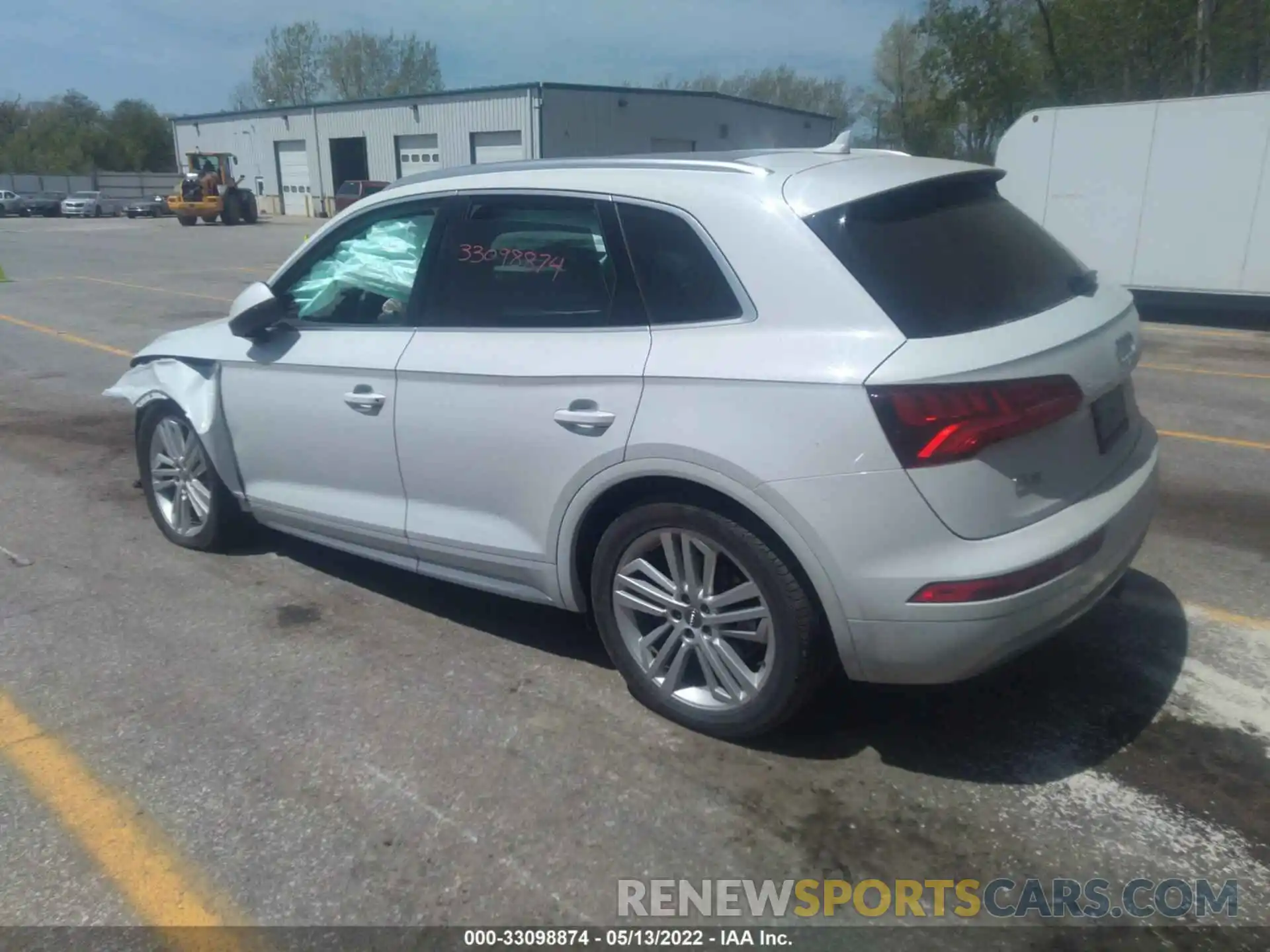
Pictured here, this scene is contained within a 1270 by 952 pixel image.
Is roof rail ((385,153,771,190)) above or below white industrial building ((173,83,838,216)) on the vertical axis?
below

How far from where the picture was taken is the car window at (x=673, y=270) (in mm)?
3193

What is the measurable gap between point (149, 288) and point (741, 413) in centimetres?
1770

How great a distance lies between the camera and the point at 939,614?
285 centimetres

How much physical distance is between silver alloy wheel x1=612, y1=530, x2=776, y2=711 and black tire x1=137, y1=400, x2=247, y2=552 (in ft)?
7.80

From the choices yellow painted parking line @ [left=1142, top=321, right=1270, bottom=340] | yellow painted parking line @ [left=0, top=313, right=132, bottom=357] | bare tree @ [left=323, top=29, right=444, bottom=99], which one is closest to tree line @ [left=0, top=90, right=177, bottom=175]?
bare tree @ [left=323, top=29, right=444, bottom=99]

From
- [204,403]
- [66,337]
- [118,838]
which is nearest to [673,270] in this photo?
[118,838]

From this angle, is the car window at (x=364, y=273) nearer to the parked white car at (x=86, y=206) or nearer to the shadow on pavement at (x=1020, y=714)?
the shadow on pavement at (x=1020, y=714)

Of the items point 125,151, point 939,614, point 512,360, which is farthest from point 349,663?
point 125,151

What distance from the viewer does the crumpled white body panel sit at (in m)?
4.70

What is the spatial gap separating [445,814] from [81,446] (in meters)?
5.62

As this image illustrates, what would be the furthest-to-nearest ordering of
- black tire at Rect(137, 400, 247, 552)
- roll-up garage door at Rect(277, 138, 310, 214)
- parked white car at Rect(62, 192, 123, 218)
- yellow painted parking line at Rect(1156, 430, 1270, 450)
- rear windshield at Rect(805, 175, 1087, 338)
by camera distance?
roll-up garage door at Rect(277, 138, 310, 214) < parked white car at Rect(62, 192, 123, 218) < yellow painted parking line at Rect(1156, 430, 1270, 450) < black tire at Rect(137, 400, 247, 552) < rear windshield at Rect(805, 175, 1087, 338)

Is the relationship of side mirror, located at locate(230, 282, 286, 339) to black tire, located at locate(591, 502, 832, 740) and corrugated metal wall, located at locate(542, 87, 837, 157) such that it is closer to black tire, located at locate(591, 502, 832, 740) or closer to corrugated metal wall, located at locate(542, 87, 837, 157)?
black tire, located at locate(591, 502, 832, 740)

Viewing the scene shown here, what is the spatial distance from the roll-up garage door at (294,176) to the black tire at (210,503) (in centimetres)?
5254

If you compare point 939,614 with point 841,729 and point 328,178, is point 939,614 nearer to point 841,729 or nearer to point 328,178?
point 841,729
